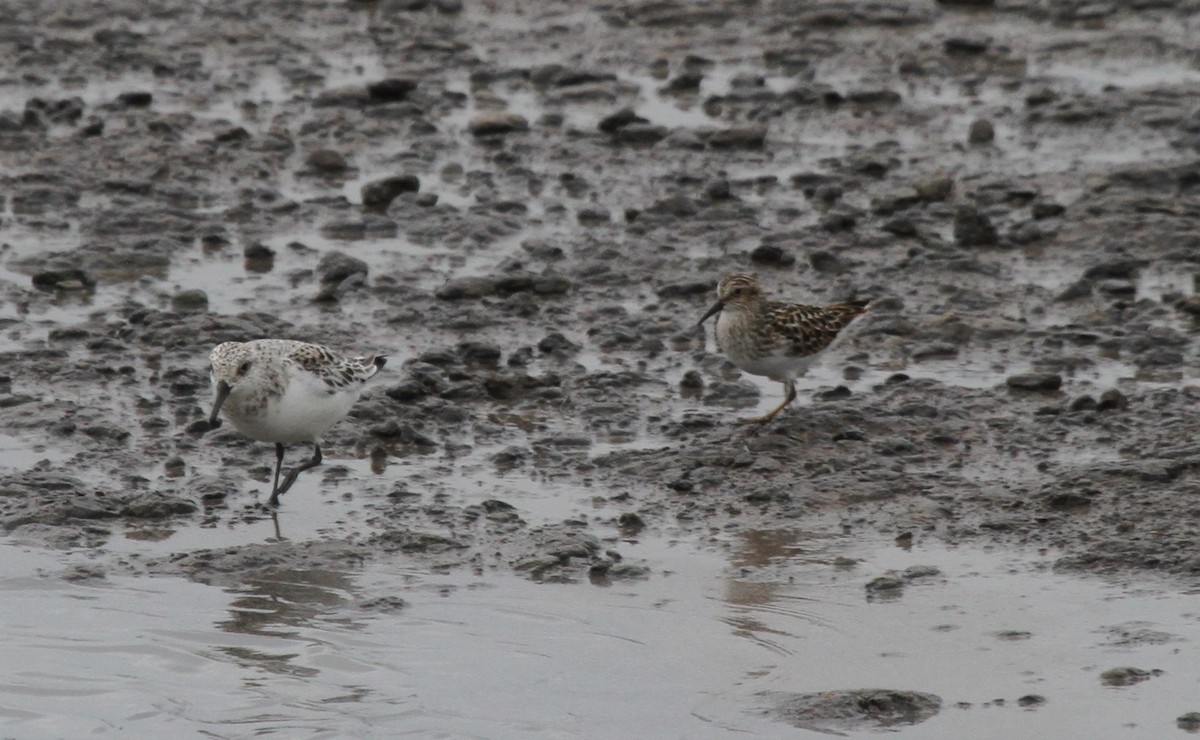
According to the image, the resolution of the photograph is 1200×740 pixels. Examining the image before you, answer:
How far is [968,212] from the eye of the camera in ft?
50.7

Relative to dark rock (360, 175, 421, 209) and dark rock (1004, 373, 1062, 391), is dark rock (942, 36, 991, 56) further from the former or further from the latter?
dark rock (1004, 373, 1062, 391)

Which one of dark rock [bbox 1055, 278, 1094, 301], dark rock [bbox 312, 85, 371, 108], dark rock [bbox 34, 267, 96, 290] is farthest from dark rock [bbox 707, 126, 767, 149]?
dark rock [bbox 34, 267, 96, 290]

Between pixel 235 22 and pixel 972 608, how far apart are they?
47.6ft

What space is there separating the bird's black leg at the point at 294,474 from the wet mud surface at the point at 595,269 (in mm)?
93

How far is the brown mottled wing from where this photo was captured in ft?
40.0

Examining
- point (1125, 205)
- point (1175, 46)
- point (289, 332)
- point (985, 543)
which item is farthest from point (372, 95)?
point (985, 543)

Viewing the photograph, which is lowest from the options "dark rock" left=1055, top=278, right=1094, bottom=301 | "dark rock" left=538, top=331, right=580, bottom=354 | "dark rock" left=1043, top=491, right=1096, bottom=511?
"dark rock" left=1043, top=491, right=1096, bottom=511

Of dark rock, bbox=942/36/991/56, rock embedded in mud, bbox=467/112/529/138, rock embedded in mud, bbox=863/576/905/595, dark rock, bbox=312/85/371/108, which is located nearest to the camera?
rock embedded in mud, bbox=863/576/905/595

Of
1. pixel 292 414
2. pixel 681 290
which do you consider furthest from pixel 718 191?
pixel 292 414

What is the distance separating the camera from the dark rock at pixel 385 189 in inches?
636

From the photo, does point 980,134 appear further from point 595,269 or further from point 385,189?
point 385,189

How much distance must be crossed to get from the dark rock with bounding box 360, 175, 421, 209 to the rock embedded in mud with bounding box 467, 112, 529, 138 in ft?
6.04

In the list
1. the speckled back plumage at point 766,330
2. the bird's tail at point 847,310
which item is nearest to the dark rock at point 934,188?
the bird's tail at point 847,310

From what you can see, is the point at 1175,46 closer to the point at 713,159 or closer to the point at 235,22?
the point at 713,159
